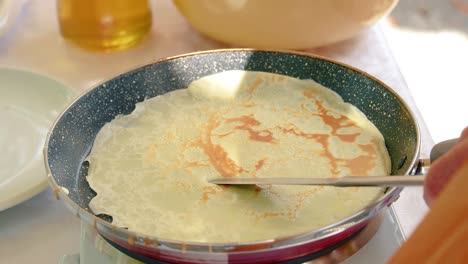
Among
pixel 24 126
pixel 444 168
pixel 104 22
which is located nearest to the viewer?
pixel 444 168

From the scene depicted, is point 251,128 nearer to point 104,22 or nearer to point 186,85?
point 186,85

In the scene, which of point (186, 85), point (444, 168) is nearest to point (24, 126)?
point (186, 85)

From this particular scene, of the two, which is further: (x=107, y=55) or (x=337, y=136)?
(x=107, y=55)

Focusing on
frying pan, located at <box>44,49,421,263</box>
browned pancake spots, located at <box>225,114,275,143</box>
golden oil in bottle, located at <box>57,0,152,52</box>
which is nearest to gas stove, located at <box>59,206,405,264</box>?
frying pan, located at <box>44,49,421,263</box>

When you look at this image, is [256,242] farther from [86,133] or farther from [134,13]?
[134,13]

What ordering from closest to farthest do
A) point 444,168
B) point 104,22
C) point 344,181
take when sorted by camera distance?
point 444,168 → point 344,181 → point 104,22

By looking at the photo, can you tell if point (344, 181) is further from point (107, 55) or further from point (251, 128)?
point (107, 55)

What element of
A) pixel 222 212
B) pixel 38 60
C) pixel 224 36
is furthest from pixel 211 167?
pixel 38 60

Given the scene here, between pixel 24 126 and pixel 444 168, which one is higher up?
pixel 444 168
